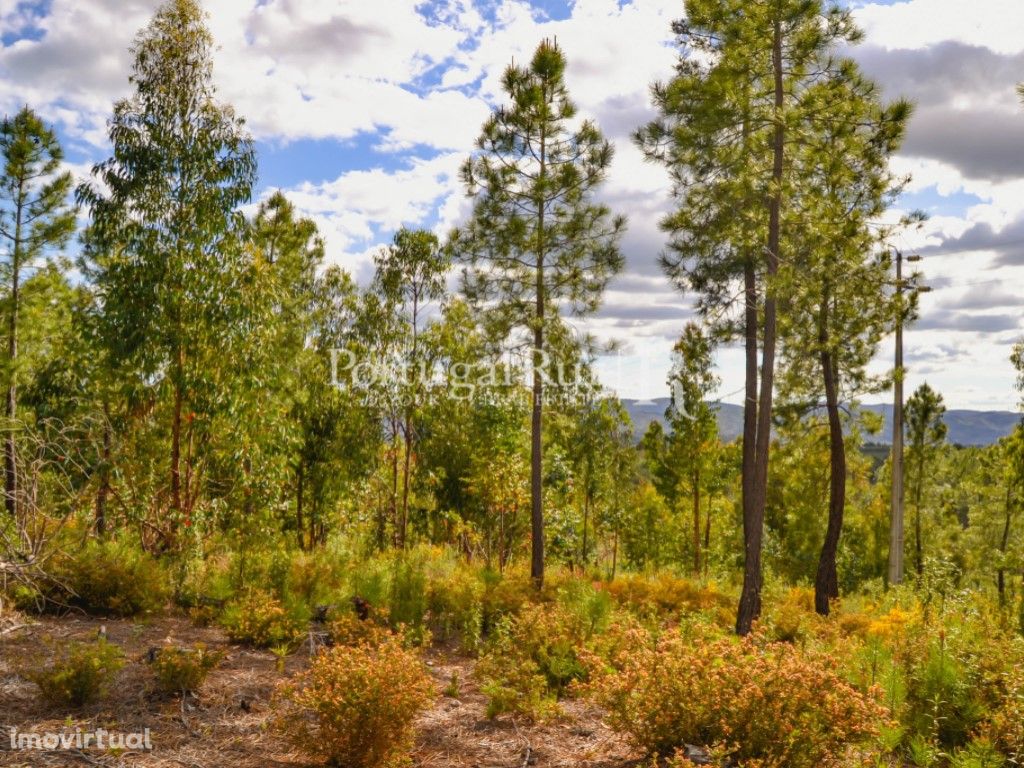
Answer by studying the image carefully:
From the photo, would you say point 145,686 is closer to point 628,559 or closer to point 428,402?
point 428,402

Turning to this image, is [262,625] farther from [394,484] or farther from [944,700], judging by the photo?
[394,484]

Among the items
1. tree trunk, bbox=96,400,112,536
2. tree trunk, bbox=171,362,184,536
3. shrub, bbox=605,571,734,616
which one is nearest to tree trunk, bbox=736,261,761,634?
shrub, bbox=605,571,734,616

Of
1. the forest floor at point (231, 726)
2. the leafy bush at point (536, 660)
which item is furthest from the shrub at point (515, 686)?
the forest floor at point (231, 726)

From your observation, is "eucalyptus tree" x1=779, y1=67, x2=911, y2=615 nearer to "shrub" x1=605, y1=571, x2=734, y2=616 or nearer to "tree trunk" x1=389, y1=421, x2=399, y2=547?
"shrub" x1=605, y1=571, x2=734, y2=616

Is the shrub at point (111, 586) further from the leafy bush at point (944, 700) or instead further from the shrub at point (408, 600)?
the leafy bush at point (944, 700)

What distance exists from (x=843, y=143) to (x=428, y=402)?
36.4 feet

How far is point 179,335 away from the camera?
9742 mm

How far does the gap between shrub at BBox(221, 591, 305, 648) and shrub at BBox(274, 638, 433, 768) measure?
283cm

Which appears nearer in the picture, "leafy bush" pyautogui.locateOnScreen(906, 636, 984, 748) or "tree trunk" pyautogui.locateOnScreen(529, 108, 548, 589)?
"leafy bush" pyautogui.locateOnScreen(906, 636, 984, 748)

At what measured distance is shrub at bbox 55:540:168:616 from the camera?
8.84m

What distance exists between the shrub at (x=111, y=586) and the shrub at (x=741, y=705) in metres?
6.43

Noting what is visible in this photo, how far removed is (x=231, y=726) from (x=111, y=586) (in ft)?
13.7

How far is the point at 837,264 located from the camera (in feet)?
39.0

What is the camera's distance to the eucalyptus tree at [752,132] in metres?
10.1
